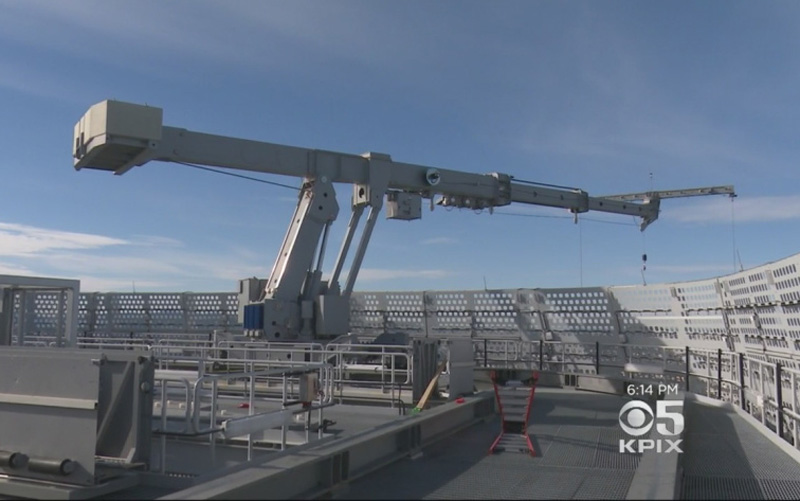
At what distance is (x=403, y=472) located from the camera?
594cm

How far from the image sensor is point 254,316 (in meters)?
16.6

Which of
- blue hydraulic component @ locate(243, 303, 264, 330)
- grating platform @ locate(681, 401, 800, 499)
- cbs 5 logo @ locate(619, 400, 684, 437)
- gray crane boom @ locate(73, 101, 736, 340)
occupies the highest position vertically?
gray crane boom @ locate(73, 101, 736, 340)

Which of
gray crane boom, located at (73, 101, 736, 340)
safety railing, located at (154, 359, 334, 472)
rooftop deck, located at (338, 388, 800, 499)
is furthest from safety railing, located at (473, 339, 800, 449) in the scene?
safety railing, located at (154, 359, 334, 472)

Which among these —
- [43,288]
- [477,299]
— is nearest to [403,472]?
[43,288]

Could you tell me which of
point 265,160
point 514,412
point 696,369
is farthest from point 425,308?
point 514,412

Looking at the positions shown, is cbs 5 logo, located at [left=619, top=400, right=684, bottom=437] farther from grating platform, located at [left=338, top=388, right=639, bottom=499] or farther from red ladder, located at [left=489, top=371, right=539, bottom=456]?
red ladder, located at [left=489, top=371, right=539, bottom=456]

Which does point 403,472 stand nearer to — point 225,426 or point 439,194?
point 225,426

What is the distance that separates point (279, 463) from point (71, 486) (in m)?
2.24

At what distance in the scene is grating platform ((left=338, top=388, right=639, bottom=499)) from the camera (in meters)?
5.20

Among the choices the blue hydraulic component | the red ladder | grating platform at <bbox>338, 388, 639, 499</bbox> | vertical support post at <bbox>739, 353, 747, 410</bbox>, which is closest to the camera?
grating platform at <bbox>338, 388, 639, 499</bbox>

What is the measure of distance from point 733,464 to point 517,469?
7.67ft

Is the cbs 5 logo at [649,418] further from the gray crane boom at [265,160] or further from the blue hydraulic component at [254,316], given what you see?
the gray crane boom at [265,160]

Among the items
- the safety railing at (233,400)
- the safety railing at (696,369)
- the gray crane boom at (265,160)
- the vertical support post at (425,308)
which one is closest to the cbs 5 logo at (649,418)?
the safety railing at (696,369)

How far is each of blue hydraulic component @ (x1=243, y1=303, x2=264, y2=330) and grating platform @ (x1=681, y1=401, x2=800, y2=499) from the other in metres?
10.3
